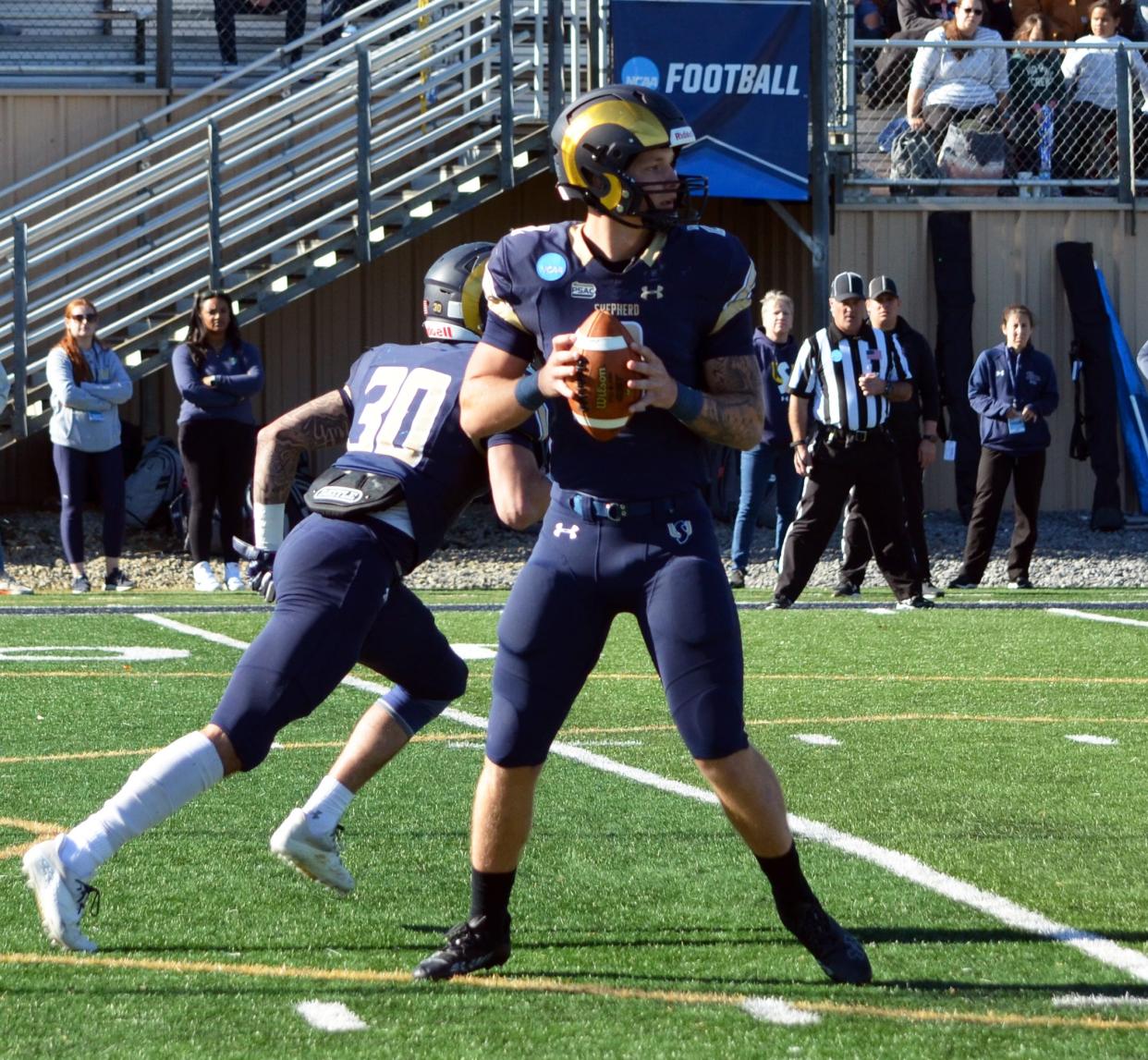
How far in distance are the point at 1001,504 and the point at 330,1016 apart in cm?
1089

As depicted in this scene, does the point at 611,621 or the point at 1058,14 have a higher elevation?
the point at 1058,14

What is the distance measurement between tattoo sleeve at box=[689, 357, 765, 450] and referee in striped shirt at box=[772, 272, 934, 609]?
822 cm

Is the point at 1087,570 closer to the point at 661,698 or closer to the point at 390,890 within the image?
the point at 661,698

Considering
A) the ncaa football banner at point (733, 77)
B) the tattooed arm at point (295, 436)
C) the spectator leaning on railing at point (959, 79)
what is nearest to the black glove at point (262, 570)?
the tattooed arm at point (295, 436)

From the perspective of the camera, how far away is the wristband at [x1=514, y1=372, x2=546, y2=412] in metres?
4.29

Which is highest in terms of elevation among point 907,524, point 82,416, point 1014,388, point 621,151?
point 621,151

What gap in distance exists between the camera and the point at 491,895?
4.47m

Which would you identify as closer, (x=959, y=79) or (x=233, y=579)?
(x=233, y=579)

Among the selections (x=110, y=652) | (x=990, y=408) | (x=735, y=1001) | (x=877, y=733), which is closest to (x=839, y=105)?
(x=990, y=408)

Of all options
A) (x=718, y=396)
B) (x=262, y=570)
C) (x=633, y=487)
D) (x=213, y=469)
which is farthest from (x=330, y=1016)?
(x=213, y=469)

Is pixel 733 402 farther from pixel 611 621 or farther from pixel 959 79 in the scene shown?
pixel 959 79

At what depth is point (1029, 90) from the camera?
706 inches

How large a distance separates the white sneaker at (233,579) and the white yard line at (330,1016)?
10575 mm

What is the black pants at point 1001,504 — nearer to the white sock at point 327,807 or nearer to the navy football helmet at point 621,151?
the white sock at point 327,807
